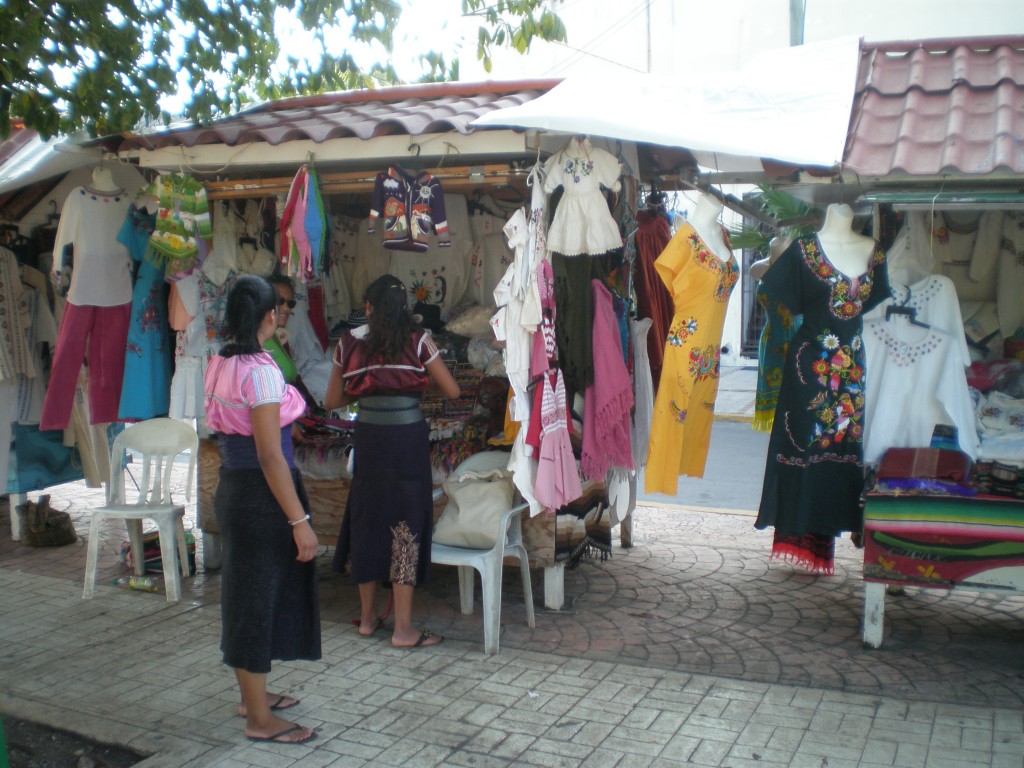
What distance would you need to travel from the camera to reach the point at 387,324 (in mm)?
4473

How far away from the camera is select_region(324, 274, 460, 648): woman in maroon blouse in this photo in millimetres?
4492

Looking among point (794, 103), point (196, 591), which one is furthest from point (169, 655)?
point (794, 103)

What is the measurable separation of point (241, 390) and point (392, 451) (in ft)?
3.90

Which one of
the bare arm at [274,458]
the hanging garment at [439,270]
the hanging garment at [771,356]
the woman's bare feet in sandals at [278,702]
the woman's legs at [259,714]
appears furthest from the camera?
the hanging garment at [439,270]

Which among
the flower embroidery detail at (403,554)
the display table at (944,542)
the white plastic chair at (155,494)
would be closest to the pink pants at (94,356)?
the white plastic chair at (155,494)

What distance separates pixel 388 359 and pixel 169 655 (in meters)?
1.82

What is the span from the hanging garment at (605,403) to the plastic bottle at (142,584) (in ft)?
8.92

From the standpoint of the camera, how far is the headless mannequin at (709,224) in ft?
15.3

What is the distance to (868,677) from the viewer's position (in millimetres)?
4211

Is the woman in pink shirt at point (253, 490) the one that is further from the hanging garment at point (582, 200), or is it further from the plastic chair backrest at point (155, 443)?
the plastic chair backrest at point (155, 443)

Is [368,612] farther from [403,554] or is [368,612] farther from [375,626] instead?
[403,554]

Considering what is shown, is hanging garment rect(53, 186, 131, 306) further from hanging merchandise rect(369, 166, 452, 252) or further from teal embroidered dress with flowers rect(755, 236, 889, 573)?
teal embroidered dress with flowers rect(755, 236, 889, 573)

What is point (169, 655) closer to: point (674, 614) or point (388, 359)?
point (388, 359)

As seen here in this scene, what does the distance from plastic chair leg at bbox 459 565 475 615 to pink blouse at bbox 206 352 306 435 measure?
1854 mm
